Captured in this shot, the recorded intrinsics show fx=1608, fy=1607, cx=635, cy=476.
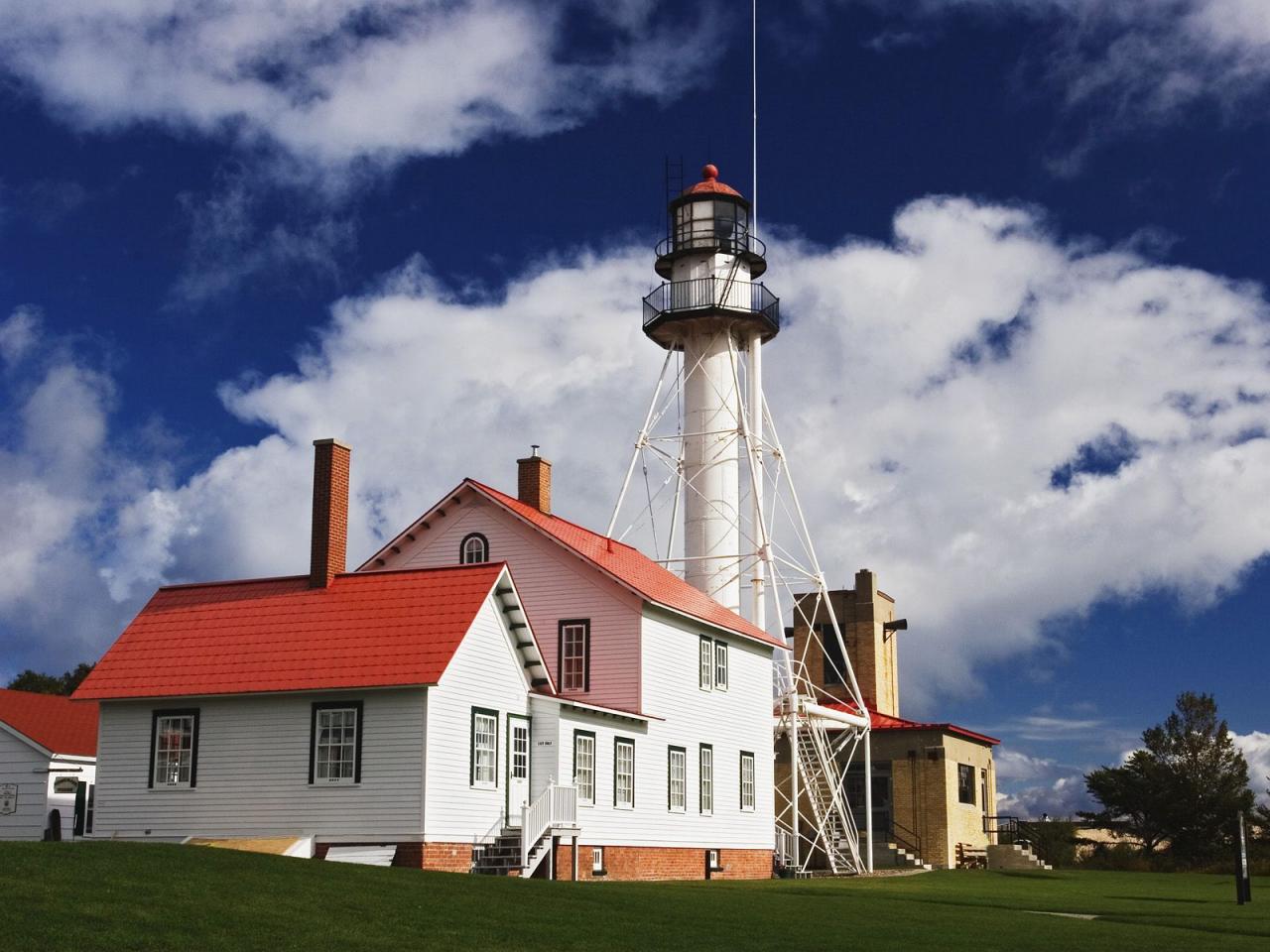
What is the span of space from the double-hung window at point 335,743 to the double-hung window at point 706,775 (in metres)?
11.5

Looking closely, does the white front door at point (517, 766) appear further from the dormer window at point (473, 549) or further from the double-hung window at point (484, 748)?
the dormer window at point (473, 549)

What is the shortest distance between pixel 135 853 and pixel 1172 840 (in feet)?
148

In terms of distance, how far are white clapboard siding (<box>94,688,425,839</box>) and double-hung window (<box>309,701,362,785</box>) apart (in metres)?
0.13

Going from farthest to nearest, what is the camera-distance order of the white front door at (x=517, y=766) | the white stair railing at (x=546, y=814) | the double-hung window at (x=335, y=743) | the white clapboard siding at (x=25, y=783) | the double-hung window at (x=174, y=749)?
the white clapboard siding at (x=25, y=783) < the white front door at (x=517, y=766) < the double-hung window at (x=174, y=749) < the white stair railing at (x=546, y=814) < the double-hung window at (x=335, y=743)

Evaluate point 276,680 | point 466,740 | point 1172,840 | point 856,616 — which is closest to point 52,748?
point 276,680

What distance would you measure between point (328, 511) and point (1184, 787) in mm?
36382

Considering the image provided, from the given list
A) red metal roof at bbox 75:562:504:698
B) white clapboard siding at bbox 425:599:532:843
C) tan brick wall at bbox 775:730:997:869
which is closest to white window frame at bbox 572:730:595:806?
white clapboard siding at bbox 425:599:532:843

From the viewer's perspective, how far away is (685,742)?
37812 millimetres

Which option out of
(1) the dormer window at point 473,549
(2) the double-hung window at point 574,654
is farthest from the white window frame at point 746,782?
(1) the dormer window at point 473,549

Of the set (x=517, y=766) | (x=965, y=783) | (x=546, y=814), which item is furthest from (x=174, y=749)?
(x=965, y=783)

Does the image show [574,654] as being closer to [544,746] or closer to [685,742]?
[685,742]

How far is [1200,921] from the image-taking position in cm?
2458

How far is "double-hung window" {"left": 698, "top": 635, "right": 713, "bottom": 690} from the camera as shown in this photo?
39.0 meters

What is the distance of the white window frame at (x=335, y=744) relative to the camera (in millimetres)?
29375
